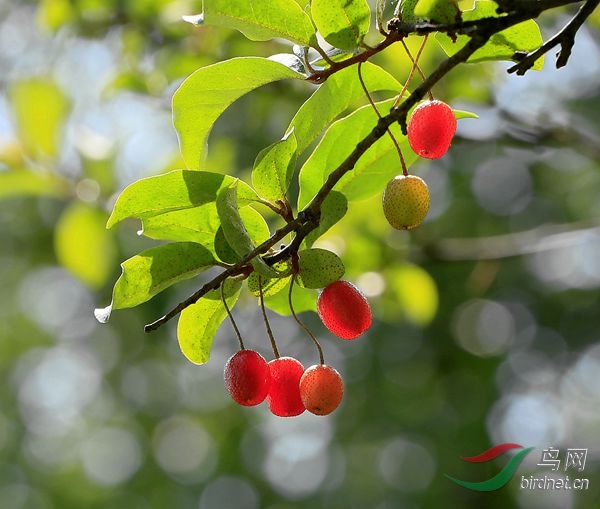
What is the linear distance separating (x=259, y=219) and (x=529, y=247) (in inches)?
92.0

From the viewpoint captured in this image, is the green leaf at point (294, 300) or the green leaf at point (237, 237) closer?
the green leaf at point (237, 237)

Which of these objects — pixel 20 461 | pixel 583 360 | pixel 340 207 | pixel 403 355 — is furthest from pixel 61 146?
pixel 20 461

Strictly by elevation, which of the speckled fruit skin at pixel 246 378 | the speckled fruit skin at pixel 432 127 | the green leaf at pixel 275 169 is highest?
the speckled fruit skin at pixel 432 127

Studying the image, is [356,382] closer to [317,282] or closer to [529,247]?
[529,247]

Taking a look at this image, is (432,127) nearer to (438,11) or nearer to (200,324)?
(438,11)

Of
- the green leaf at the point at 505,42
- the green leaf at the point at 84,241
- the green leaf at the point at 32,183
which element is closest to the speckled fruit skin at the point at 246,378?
the green leaf at the point at 505,42

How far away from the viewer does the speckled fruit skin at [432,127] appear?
1463mm

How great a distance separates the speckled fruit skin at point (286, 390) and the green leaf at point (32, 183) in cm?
200

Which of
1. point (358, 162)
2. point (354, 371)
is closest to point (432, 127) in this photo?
point (358, 162)

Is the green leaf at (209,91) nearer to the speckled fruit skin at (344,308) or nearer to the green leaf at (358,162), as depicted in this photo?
the green leaf at (358,162)

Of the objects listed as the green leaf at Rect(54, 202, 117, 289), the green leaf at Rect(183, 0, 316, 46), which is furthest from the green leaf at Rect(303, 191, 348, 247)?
the green leaf at Rect(54, 202, 117, 289)

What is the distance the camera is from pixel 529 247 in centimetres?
367

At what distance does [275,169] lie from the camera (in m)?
1.57

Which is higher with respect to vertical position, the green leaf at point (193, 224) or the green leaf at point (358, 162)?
the green leaf at point (358, 162)
